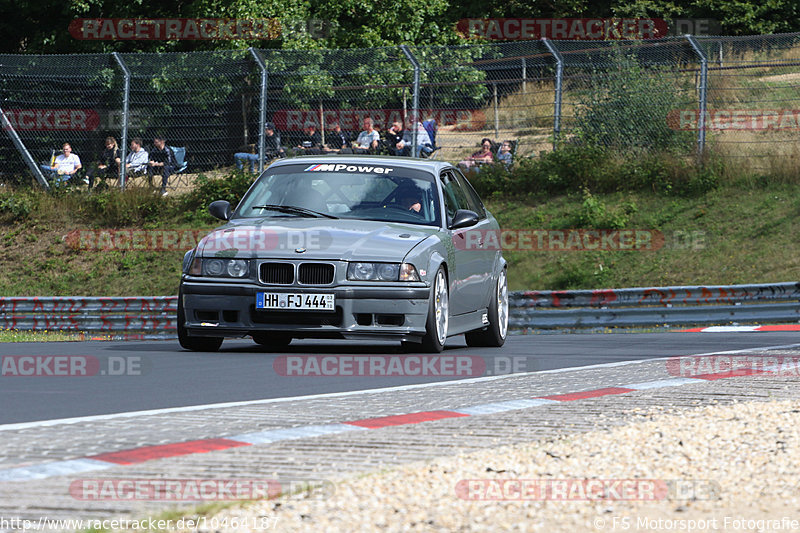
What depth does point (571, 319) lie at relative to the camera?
58.8 feet

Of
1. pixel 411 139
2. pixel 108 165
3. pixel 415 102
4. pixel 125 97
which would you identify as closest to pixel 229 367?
pixel 411 139

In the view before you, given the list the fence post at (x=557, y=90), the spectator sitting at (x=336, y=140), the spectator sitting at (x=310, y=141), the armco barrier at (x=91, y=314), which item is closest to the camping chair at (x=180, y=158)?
the spectator sitting at (x=310, y=141)

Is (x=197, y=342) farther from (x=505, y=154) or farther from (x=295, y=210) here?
(x=505, y=154)

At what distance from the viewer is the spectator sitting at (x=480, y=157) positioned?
24.7 m

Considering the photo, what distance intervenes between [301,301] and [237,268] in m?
0.60

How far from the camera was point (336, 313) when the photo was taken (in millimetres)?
10312

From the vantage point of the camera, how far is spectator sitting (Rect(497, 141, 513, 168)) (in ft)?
82.0

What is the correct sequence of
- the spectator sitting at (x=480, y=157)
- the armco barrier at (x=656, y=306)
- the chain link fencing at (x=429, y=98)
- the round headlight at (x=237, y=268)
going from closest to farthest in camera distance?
the round headlight at (x=237, y=268) < the armco barrier at (x=656, y=306) < the chain link fencing at (x=429, y=98) < the spectator sitting at (x=480, y=157)

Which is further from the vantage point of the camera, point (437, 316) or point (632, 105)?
point (632, 105)

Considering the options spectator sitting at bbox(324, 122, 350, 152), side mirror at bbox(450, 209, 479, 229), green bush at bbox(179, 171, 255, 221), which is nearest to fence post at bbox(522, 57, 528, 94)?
spectator sitting at bbox(324, 122, 350, 152)

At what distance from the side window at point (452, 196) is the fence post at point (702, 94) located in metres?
11.5

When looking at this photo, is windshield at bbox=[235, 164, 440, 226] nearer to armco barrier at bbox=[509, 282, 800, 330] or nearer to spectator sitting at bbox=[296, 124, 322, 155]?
armco barrier at bbox=[509, 282, 800, 330]

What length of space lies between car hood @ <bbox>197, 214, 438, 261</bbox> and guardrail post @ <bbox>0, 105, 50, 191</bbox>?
52.4 feet

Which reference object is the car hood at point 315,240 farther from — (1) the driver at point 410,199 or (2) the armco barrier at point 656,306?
(2) the armco barrier at point 656,306
